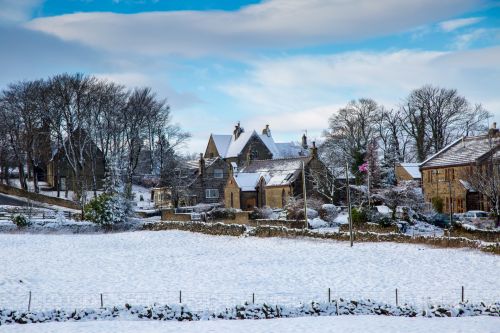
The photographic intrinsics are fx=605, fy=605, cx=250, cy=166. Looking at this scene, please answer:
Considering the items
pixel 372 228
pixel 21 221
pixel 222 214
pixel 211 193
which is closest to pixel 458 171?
pixel 372 228

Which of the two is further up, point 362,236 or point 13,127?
point 13,127

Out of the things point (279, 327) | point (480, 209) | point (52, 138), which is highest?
point (52, 138)

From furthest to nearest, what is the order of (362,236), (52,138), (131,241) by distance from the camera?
(52,138) < (131,241) < (362,236)

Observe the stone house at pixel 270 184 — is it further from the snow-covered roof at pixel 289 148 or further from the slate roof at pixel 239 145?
the snow-covered roof at pixel 289 148

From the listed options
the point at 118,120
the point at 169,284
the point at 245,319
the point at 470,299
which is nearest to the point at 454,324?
the point at 470,299

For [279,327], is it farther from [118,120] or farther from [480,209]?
[118,120]

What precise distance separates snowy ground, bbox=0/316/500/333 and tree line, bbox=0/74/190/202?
39.7 metres

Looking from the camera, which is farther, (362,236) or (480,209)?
(480,209)

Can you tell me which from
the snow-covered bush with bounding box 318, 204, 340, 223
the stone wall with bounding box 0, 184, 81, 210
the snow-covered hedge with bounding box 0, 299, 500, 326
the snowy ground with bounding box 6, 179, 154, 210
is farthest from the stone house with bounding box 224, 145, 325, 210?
the snow-covered hedge with bounding box 0, 299, 500, 326

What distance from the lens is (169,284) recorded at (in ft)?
92.5

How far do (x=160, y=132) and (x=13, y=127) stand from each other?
1786 centimetres

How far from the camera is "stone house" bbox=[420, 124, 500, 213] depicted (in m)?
53.2

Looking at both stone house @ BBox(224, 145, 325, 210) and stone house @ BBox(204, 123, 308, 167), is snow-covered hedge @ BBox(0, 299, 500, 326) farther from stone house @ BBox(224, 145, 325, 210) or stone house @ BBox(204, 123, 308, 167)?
stone house @ BBox(204, 123, 308, 167)

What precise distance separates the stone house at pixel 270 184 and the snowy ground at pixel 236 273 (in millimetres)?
21949
